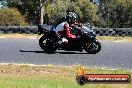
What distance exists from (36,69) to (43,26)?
527 cm

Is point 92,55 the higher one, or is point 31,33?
point 92,55

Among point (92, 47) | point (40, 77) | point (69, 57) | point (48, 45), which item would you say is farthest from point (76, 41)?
point (40, 77)

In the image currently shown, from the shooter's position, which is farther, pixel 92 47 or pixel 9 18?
pixel 9 18

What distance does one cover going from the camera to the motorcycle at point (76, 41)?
1642 cm

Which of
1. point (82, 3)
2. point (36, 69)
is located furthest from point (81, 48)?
point (82, 3)

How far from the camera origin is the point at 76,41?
16625 millimetres

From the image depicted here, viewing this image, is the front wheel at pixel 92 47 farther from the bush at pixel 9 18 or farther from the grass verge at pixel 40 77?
the bush at pixel 9 18

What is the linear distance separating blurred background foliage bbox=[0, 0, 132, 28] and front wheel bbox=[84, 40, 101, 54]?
128ft

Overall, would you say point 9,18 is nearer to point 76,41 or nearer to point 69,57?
point 76,41

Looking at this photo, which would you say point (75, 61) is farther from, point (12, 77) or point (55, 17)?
point (55, 17)

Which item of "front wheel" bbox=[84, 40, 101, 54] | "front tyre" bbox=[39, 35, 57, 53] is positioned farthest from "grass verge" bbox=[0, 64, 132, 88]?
"front tyre" bbox=[39, 35, 57, 53]

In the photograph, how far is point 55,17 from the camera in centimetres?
6047

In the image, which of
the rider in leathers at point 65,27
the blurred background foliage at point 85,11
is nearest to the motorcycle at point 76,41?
the rider in leathers at point 65,27

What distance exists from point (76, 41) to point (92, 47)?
2.13 ft
